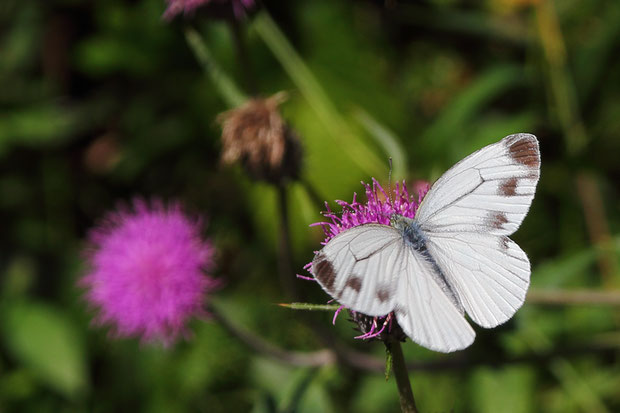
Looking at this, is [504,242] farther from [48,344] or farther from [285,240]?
[48,344]

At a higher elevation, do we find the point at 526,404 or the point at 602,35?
the point at 602,35

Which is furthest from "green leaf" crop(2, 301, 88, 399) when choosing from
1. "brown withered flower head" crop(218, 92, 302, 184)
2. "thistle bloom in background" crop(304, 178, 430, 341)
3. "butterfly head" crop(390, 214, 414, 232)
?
"butterfly head" crop(390, 214, 414, 232)

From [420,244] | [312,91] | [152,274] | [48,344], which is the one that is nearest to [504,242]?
[420,244]

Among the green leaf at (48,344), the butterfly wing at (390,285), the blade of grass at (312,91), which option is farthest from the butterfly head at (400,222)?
the green leaf at (48,344)

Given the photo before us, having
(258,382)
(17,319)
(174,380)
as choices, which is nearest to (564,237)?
(258,382)

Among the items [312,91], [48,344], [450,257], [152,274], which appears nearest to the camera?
[450,257]

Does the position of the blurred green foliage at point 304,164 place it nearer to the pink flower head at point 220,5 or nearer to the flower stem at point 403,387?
the pink flower head at point 220,5

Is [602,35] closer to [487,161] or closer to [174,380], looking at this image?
[487,161]

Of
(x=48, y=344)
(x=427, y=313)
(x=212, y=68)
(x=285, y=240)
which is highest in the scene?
(x=212, y=68)
